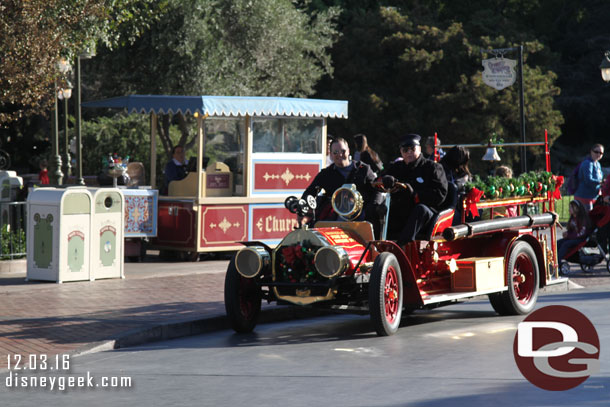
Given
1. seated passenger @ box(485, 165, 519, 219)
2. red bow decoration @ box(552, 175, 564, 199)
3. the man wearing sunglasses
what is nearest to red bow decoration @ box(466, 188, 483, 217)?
seated passenger @ box(485, 165, 519, 219)

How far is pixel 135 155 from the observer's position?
3466 cm

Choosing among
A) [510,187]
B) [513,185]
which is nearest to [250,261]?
[510,187]

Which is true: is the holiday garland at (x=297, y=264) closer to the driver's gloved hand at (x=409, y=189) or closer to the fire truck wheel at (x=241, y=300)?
the fire truck wheel at (x=241, y=300)

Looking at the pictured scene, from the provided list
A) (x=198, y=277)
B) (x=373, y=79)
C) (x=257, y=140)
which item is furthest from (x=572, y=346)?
(x=373, y=79)

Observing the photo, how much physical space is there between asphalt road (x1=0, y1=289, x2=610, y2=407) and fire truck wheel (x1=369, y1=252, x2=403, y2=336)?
0.14 m

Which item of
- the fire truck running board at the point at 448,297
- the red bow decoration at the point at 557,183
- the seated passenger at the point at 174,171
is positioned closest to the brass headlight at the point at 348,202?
the fire truck running board at the point at 448,297

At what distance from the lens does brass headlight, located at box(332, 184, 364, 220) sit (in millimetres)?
9969

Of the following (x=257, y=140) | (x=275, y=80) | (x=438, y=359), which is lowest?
(x=438, y=359)

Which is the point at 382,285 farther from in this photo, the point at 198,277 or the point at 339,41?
the point at 339,41

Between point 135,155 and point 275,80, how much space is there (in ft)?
17.5

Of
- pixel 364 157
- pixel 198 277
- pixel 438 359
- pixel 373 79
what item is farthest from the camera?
pixel 373 79

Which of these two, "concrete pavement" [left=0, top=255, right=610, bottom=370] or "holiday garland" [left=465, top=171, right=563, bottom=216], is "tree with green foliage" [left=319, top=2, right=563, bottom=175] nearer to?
"concrete pavement" [left=0, top=255, right=610, bottom=370]

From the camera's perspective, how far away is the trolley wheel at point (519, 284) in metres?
10.9

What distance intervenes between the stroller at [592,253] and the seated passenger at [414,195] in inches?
208
